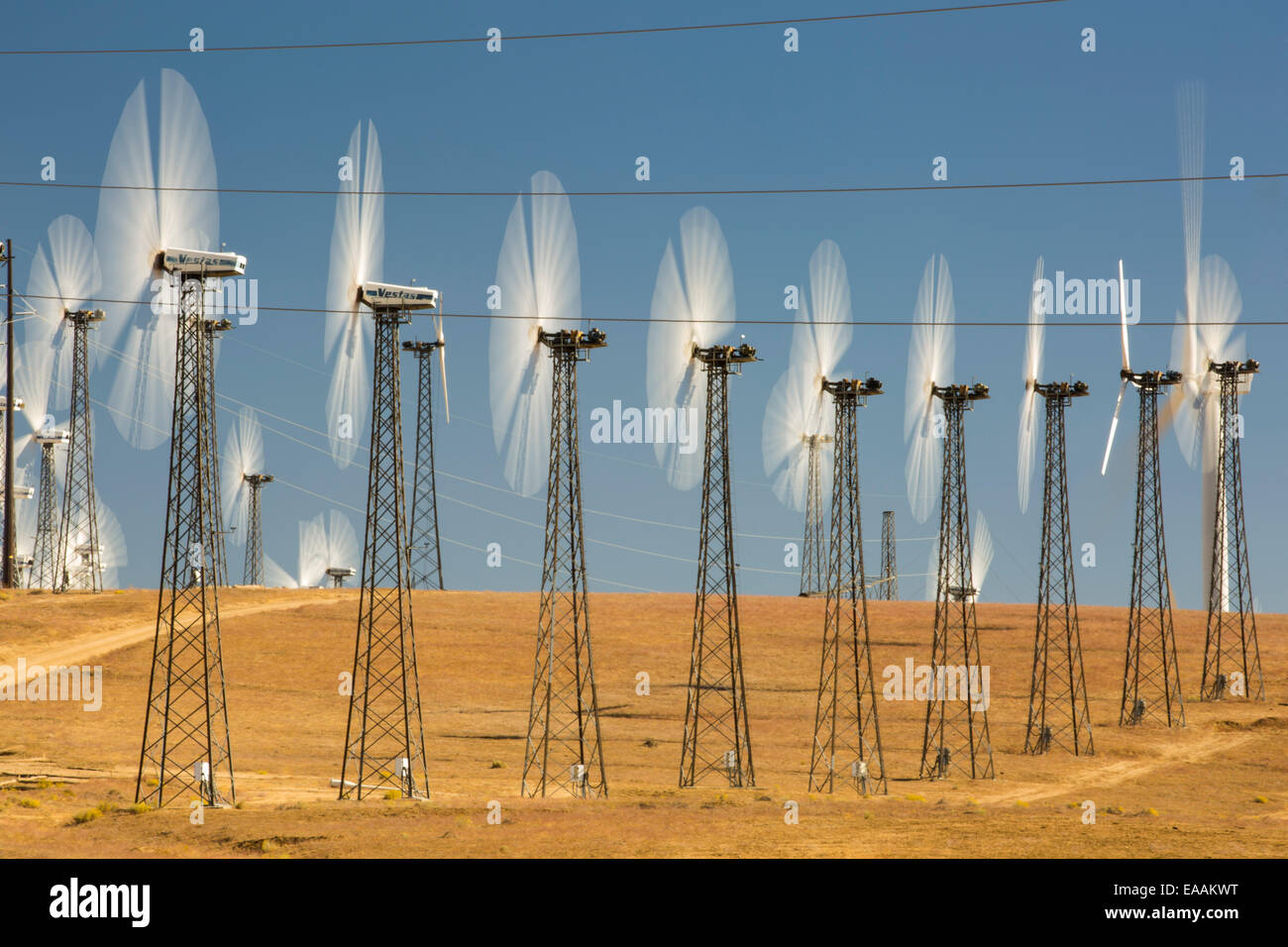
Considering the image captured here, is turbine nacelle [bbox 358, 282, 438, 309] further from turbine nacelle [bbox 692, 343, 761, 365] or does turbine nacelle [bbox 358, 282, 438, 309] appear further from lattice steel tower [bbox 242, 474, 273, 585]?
lattice steel tower [bbox 242, 474, 273, 585]

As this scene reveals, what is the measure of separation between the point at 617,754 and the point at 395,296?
27211 mm

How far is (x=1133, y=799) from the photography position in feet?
179

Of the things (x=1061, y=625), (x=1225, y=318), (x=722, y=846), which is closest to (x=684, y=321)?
(x=722, y=846)

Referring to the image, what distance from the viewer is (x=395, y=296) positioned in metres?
45.2

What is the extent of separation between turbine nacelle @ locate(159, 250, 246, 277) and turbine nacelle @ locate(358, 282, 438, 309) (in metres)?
4.22

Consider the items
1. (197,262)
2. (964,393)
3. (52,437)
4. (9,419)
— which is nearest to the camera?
(197,262)

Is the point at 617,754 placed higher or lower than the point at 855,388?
lower

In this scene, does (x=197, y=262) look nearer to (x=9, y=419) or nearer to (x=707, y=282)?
(x=707, y=282)

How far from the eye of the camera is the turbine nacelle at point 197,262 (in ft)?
141

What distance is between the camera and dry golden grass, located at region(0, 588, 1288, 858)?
123 feet
